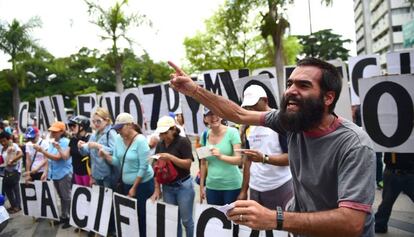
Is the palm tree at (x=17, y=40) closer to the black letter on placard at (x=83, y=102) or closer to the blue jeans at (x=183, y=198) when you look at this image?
the black letter on placard at (x=83, y=102)

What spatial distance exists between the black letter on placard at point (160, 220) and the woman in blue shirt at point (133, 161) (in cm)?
44

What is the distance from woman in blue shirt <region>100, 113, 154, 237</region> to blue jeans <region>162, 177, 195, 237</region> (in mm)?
452

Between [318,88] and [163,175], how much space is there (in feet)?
8.94

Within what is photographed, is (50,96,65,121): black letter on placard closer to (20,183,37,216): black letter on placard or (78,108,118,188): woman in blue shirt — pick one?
(20,183,37,216): black letter on placard

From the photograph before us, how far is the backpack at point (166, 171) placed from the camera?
4.06 m

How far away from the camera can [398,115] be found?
3.71m

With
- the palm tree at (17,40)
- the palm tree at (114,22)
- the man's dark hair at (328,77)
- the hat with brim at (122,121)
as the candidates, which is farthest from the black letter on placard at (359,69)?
the palm tree at (17,40)

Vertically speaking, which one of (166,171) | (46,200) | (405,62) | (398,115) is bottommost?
(46,200)

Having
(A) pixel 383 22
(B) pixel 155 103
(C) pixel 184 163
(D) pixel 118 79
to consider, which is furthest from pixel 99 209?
(A) pixel 383 22

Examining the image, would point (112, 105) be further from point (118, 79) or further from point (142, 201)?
point (118, 79)

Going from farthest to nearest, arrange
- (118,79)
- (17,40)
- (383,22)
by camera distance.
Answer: (383,22) < (17,40) < (118,79)

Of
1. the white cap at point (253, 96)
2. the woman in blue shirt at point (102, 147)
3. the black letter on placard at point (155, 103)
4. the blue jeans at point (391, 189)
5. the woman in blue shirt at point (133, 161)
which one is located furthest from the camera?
the black letter on placard at point (155, 103)

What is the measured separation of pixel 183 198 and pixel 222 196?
1.47 ft

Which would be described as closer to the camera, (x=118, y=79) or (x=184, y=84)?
(x=184, y=84)
